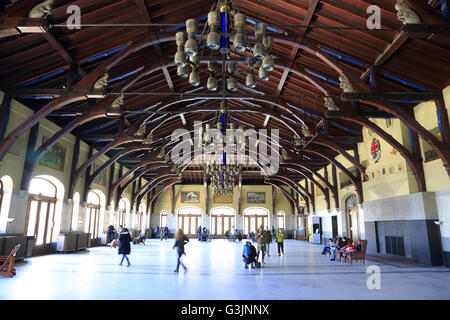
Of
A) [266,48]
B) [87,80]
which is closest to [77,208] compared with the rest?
[87,80]

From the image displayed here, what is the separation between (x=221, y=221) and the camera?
2886 cm

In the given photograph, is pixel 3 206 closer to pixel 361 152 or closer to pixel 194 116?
pixel 194 116

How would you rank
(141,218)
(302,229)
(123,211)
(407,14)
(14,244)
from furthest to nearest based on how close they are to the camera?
(141,218)
(302,229)
(123,211)
(14,244)
(407,14)

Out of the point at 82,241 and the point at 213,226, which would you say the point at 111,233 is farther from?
the point at 213,226

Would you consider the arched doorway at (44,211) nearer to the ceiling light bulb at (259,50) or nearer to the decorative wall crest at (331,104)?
the ceiling light bulb at (259,50)

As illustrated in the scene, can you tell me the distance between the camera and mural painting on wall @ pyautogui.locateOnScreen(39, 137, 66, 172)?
1130cm

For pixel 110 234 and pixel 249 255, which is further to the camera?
pixel 110 234

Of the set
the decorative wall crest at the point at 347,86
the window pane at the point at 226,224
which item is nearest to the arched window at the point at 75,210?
the decorative wall crest at the point at 347,86

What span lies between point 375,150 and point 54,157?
14064mm

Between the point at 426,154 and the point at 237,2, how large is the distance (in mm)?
8259

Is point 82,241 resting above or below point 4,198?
below

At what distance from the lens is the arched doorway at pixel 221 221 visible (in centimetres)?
2873

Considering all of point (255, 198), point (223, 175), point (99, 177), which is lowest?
point (255, 198)

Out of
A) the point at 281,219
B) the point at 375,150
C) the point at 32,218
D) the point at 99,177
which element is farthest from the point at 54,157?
the point at 281,219
